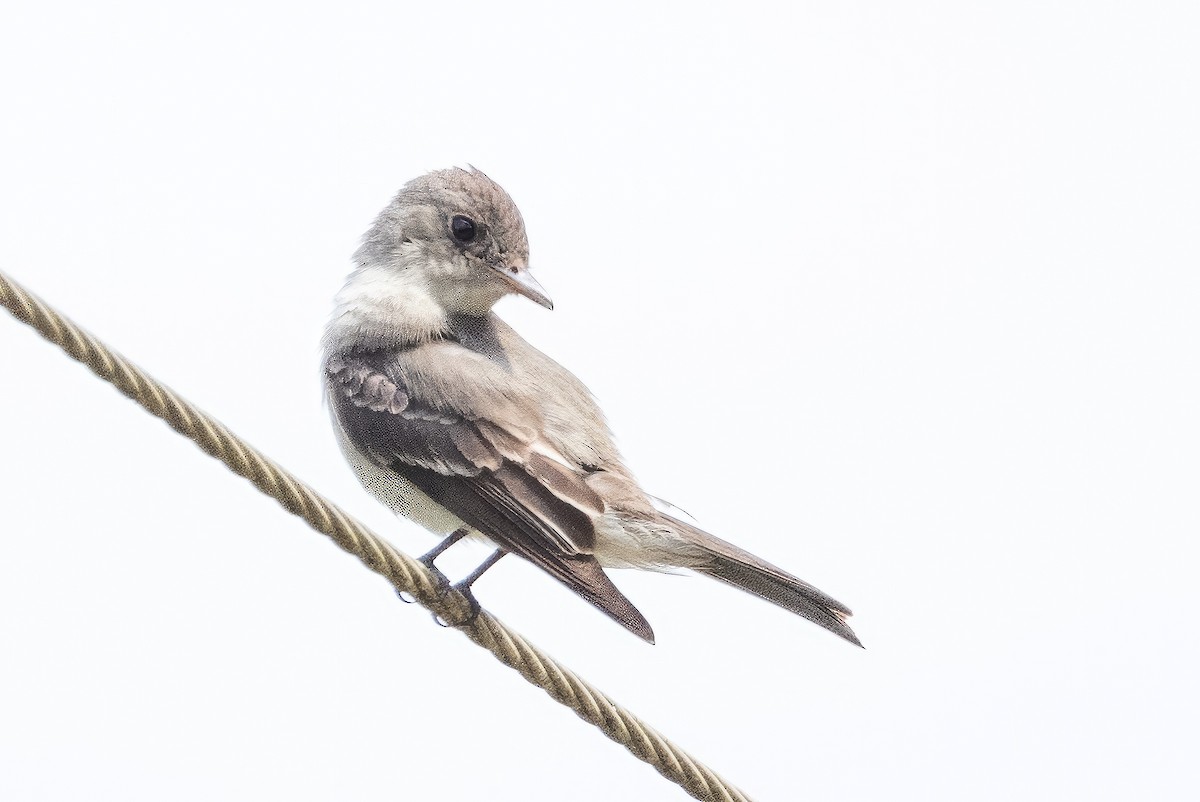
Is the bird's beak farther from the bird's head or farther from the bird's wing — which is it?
the bird's wing

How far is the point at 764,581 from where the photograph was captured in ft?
24.8

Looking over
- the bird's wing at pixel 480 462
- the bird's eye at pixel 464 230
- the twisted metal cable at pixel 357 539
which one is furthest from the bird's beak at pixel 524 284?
the twisted metal cable at pixel 357 539

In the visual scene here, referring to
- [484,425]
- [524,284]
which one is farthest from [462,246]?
[484,425]

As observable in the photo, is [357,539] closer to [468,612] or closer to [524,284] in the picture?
[468,612]

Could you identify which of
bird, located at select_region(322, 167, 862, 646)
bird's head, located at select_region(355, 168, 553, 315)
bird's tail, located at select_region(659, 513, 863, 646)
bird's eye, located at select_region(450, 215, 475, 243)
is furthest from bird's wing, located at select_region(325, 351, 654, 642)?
bird's eye, located at select_region(450, 215, 475, 243)

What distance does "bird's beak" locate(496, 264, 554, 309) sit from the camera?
8.58 m

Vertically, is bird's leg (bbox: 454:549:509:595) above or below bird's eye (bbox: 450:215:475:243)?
below

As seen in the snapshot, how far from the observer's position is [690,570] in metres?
7.76

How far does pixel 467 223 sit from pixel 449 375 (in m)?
1.13

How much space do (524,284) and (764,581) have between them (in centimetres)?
203

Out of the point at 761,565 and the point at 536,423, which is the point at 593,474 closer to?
the point at 536,423

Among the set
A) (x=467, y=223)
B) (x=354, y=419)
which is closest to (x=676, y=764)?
(x=354, y=419)

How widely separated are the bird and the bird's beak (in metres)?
0.01

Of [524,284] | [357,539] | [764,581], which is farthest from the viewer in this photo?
[524,284]
